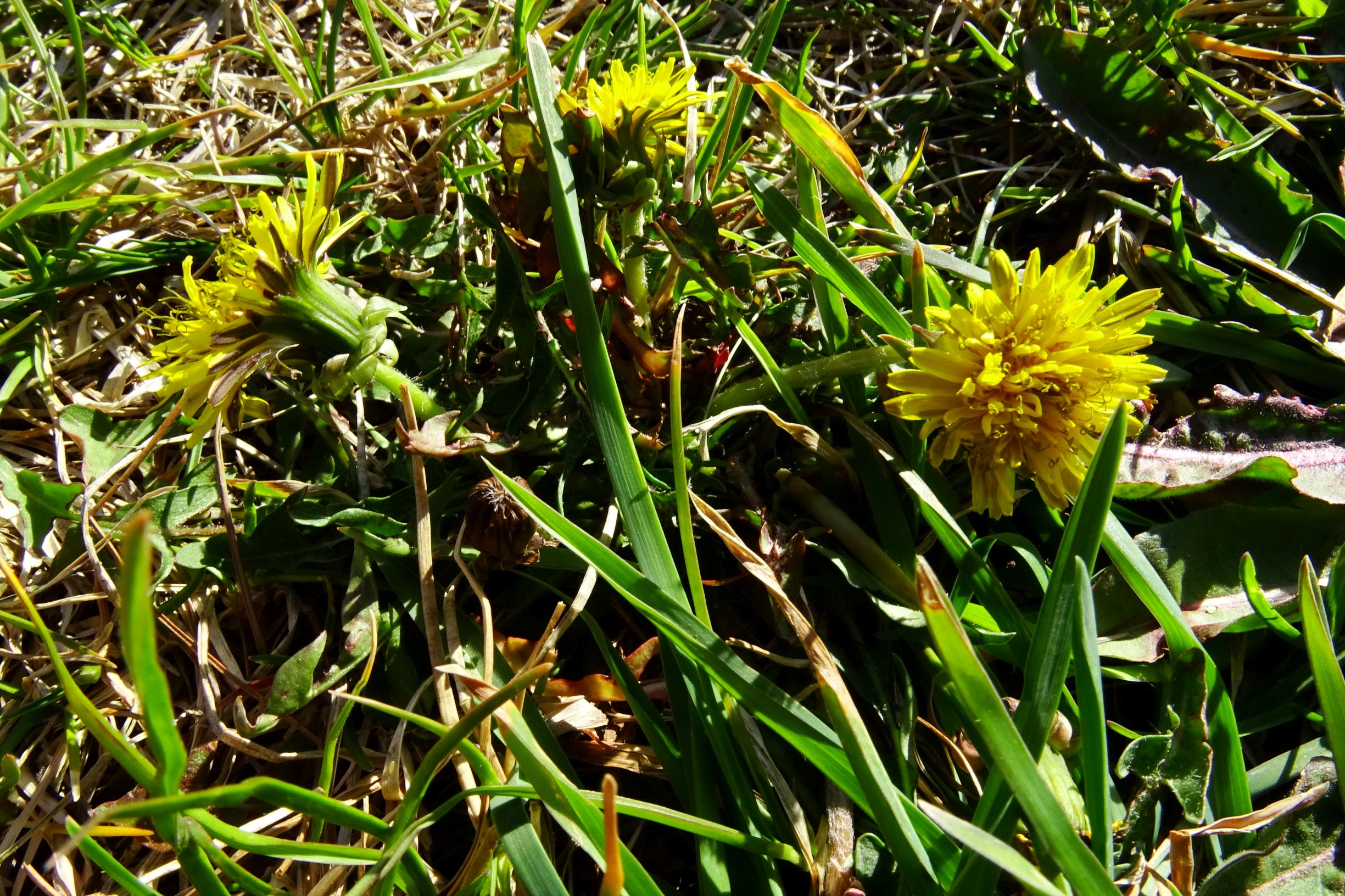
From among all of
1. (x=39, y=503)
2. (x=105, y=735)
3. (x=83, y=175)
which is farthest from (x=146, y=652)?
(x=83, y=175)

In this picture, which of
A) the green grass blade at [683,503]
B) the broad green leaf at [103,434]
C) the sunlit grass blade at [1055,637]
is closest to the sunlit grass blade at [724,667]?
the green grass blade at [683,503]

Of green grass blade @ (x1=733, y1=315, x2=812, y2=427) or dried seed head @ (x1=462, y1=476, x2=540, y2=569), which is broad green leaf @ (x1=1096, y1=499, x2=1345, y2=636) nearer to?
green grass blade @ (x1=733, y1=315, x2=812, y2=427)

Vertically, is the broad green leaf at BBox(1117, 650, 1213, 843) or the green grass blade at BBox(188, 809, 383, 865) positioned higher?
the broad green leaf at BBox(1117, 650, 1213, 843)

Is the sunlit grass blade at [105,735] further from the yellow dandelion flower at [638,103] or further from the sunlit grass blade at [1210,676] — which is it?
the sunlit grass blade at [1210,676]

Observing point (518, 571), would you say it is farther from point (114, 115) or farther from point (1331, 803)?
point (114, 115)

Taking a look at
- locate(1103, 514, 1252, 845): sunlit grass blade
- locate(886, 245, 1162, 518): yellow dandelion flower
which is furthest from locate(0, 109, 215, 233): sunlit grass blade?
locate(1103, 514, 1252, 845): sunlit grass blade

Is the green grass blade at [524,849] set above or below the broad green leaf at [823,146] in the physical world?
below

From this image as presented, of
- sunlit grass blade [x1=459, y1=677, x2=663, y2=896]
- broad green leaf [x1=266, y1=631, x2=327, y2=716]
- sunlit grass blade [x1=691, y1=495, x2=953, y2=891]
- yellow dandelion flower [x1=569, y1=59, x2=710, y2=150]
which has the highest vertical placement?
yellow dandelion flower [x1=569, y1=59, x2=710, y2=150]
